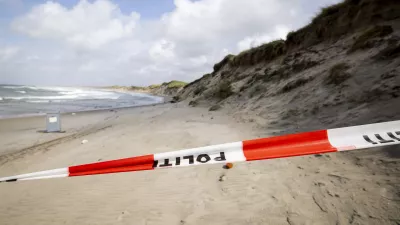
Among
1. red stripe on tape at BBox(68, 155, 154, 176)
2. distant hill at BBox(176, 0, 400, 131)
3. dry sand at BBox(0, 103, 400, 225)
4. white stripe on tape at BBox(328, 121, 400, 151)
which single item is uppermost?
distant hill at BBox(176, 0, 400, 131)

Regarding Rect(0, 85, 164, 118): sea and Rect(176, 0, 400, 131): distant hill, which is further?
Rect(0, 85, 164, 118): sea

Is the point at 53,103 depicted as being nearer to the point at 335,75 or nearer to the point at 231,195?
the point at 335,75

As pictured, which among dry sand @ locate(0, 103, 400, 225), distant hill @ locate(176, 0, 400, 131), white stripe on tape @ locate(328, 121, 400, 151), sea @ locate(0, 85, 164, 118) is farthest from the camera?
sea @ locate(0, 85, 164, 118)

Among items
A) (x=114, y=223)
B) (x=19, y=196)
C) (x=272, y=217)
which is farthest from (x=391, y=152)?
(x=19, y=196)

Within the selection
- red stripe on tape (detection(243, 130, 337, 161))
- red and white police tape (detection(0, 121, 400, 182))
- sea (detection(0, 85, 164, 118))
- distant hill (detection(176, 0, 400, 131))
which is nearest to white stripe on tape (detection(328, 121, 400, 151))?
red and white police tape (detection(0, 121, 400, 182))

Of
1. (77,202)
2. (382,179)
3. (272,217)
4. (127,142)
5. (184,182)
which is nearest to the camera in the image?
(272,217)

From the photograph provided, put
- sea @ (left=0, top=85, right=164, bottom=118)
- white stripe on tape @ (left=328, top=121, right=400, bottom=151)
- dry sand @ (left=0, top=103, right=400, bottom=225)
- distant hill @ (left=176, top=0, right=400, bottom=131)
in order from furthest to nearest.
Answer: sea @ (left=0, top=85, right=164, bottom=118)
distant hill @ (left=176, top=0, right=400, bottom=131)
white stripe on tape @ (left=328, top=121, right=400, bottom=151)
dry sand @ (left=0, top=103, right=400, bottom=225)

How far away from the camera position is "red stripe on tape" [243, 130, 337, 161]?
9.40 feet

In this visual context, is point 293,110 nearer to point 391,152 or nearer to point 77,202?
point 391,152

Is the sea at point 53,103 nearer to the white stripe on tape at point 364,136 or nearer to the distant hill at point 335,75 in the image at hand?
the distant hill at point 335,75

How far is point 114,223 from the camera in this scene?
8.96 feet

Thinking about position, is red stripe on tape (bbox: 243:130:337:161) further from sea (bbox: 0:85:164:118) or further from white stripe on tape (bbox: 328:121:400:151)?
sea (bbox: 0:85:164:118)

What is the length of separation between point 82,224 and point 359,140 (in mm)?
3579

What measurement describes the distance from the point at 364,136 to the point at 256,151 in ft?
4.62
